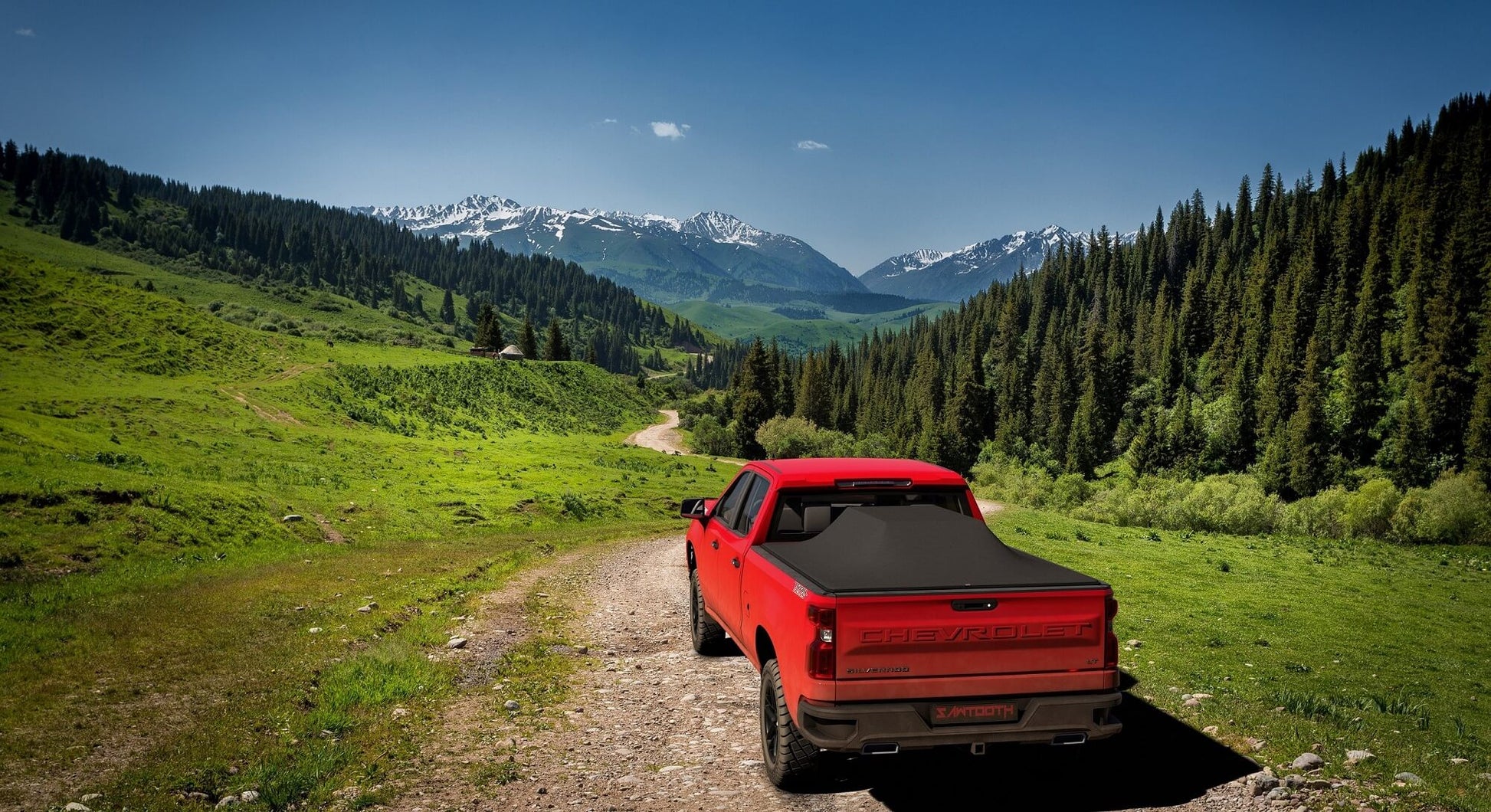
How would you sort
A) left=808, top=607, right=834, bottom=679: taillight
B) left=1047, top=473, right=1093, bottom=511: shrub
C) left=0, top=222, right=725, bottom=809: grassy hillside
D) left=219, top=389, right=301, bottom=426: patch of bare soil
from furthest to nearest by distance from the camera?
left=1047, top=473, right=1093, bottom=511: shrub < left=219, top=389, right=301, bottom=426: patch of bare soil < left=0, top=222, right=725, bottom=809: grassy hillside < left=808, top=607, right=834, bottom=679: taillight

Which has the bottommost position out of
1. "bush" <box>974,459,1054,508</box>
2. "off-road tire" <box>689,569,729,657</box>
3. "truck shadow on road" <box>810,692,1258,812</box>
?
"bush" <box>974,459,1054,508</box>

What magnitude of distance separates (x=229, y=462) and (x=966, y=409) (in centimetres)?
10549

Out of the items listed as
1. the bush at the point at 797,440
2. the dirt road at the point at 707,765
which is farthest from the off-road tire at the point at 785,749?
the bush at the point at 797,440

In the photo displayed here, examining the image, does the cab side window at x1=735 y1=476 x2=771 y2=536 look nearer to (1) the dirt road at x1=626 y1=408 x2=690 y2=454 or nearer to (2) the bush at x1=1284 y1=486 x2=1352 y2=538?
(2) the bush at x1=1284 y1=486 x2=1352 y2=538

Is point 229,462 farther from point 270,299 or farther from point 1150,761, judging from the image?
point 270,299

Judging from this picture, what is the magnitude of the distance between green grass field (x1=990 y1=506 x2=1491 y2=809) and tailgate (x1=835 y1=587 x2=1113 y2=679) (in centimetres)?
275

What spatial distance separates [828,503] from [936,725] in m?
3.51

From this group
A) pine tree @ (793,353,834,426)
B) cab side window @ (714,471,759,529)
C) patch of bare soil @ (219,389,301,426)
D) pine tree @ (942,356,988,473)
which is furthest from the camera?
pine tree @ (793,353,834,426)

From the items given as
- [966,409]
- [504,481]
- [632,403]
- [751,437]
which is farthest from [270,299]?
[504,481]

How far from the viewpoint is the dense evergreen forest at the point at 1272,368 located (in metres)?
87.4

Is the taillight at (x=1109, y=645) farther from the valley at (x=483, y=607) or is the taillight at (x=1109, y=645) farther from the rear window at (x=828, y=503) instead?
the rear window at (x=828, y=503)

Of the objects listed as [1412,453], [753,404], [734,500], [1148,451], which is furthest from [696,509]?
[1148,451]

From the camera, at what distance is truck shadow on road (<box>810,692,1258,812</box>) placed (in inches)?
268

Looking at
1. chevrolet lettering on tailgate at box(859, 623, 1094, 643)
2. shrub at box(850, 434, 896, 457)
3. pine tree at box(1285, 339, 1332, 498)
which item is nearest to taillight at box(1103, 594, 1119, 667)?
chevrolet lettering on tailgate at box(859, 623, 1094, 643)
